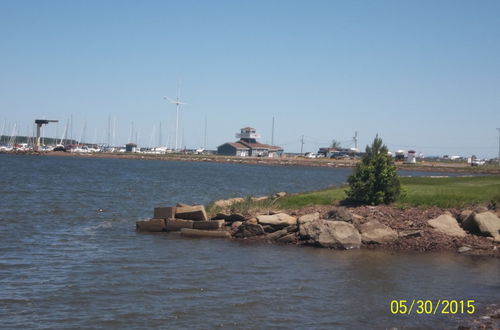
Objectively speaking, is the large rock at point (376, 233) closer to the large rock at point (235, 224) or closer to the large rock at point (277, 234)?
the large rock at point (277, 234)

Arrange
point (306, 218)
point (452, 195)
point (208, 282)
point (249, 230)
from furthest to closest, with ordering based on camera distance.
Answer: point (452, 195)
point (249, 230)
point (306, 218)
point (208, 282)

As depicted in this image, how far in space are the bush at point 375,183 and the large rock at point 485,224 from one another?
442 centimetres

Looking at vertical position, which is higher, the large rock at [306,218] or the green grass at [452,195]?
the green grass at [452,195]

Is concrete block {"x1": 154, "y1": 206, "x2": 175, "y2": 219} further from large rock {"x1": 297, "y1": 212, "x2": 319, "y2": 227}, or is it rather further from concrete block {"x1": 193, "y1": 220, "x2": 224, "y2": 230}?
large rock {"x1": 297, "y1": 212, "x2": 319, "y2": 227}

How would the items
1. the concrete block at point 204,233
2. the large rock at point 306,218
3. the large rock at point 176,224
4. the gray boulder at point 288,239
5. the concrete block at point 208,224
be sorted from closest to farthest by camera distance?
the gray boulder at point 288,239 < the large rock at point 306,218 < the concrete block at point 204,233 < the concrete block at point 208,224 < the large rock at point 176,224

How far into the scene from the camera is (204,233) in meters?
25.6

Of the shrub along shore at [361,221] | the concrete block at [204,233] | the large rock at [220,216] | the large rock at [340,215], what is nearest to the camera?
the shrub along shore at [361,221]

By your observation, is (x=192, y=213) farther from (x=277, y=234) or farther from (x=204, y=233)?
(x=277, y=234)

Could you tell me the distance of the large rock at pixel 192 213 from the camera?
26.8 metres

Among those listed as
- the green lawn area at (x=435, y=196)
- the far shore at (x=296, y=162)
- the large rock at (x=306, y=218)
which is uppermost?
the far shore at (x=296, y=162)

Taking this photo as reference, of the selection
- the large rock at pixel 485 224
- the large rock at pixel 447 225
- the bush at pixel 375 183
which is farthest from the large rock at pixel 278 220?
the large rock at pixel 485 224

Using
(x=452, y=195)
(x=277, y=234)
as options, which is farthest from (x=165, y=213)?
(x=452, y=195)

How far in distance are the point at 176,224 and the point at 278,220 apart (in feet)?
16.5

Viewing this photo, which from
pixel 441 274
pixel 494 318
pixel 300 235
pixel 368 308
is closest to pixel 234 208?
pixel 300 235
